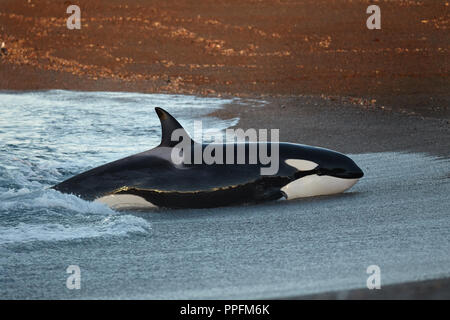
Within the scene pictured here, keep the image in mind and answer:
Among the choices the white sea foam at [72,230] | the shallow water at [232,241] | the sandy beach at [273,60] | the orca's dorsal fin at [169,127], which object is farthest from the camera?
the sandy beach at [273,60]

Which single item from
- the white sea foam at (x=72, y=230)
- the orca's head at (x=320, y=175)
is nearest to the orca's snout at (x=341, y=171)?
the orca's head at (x=320, y=175)

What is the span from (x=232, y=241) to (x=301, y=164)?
6.46 feet

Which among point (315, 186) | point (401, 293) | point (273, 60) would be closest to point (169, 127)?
point (315, 186)

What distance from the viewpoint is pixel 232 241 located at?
5.71 meters

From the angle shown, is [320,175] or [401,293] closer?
[401,293]

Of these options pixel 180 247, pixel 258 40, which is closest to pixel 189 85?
pixel 258 40

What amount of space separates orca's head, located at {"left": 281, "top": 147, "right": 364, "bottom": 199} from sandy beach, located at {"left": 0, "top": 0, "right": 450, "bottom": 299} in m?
2.24

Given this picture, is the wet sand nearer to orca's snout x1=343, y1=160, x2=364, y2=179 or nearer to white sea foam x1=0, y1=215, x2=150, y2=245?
orca's snout x1=343, y1=160, x2=364, y2=179

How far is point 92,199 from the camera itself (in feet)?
23.7

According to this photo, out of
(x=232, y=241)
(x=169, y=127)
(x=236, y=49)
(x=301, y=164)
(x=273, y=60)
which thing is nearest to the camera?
(x=232, y=241)

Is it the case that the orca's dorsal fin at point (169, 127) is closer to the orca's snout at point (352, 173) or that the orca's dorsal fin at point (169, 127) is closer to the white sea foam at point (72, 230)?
the white sea foam at point (72, 230)

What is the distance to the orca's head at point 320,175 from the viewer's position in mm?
7469

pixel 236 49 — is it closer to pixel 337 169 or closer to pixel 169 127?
pixel 337 169

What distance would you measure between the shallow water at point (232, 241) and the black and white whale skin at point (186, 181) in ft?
0.49
